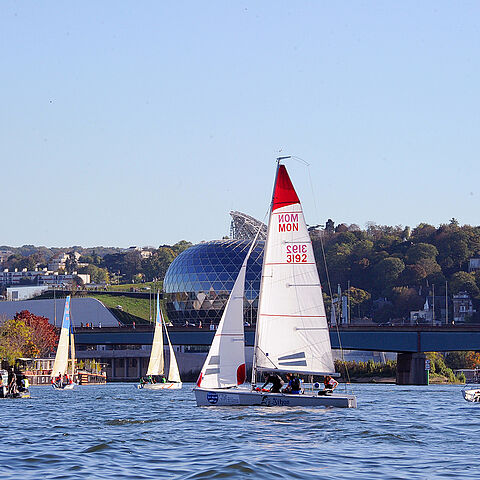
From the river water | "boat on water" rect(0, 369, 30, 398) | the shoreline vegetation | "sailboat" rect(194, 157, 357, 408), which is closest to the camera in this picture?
the river water

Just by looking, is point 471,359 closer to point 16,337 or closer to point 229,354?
point 16,337

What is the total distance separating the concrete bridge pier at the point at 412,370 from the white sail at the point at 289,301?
8023 centimetres

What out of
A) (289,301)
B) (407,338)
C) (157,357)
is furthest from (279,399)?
(407,338)

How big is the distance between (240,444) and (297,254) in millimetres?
17100

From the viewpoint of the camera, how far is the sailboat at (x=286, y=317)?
50.1 metres

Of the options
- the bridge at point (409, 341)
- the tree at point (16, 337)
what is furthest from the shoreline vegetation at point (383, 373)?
the tree at point (16, 337)

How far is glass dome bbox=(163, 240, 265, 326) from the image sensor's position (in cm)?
18388

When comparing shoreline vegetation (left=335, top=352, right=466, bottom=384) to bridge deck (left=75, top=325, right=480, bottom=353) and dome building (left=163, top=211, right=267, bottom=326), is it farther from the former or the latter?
dome building (left=163, top=211, right=267, bottom=326)

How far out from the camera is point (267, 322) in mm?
50656

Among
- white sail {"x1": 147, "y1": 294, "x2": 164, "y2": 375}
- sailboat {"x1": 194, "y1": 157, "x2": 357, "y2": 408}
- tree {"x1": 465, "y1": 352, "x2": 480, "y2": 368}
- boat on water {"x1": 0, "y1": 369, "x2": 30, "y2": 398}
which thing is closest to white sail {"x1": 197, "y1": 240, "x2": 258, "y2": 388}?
sailboat {"x1": 194, "y1": 157, "x2": 357, "y2": 408}

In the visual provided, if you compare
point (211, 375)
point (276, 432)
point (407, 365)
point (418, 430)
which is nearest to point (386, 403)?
point (211, 375)

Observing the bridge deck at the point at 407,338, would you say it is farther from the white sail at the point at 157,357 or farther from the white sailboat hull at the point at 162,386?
the white sailboat hull at the point at 162,386

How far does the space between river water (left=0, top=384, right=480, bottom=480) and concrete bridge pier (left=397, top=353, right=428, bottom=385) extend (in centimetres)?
7474

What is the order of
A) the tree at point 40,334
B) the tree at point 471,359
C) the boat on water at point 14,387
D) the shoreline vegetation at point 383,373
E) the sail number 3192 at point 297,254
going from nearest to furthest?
the sail number 3192 at point 297,254, the boat on water at point 14,387, the tree at point 40,334, the shoreline vegetation at point 383,373, the tree at point 471,359
